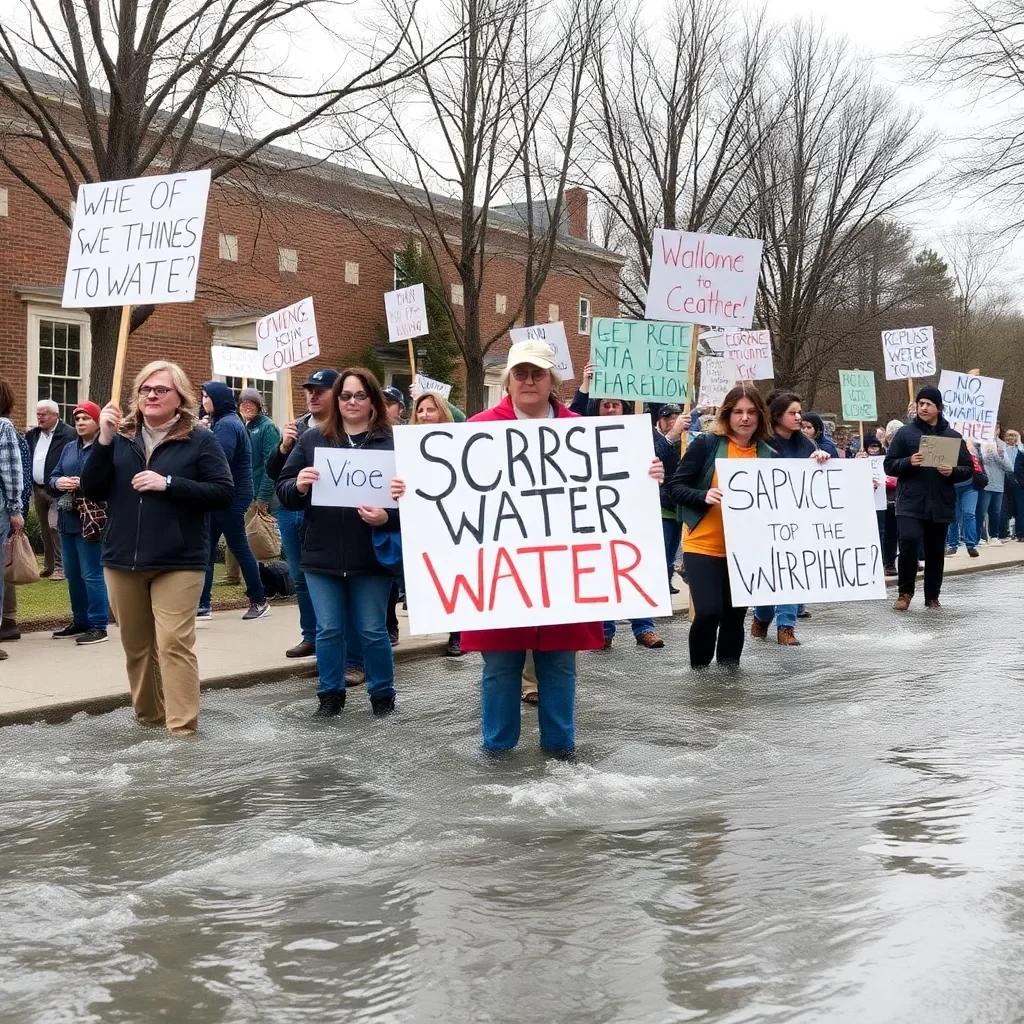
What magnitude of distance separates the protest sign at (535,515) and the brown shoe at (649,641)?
420cm

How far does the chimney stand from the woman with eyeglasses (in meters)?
29.8

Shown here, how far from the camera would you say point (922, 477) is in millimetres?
12391

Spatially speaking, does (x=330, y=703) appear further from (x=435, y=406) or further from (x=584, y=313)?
(x=584, y=313)

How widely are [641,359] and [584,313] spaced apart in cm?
3021

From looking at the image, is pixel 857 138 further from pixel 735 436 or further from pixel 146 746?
pixel 146 746

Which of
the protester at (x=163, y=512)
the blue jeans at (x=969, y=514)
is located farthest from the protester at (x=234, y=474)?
the blue jeans at (x=969, y=514)

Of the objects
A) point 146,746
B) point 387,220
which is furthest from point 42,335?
point 146,746

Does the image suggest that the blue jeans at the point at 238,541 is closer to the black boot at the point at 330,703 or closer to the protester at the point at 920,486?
the black boot at the point at 330,703

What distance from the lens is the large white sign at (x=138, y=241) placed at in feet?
25.5

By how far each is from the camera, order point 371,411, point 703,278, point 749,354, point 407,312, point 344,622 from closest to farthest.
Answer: point 344,622, point 371,411, point 703,278, point 407,312, point 749,354

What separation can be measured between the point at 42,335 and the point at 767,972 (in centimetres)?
2325

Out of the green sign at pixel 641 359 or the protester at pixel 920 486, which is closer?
the green sign at pixel 641 359

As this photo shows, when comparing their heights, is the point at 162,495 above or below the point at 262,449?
below

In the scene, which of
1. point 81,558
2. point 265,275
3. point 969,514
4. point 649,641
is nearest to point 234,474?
point 81,558
